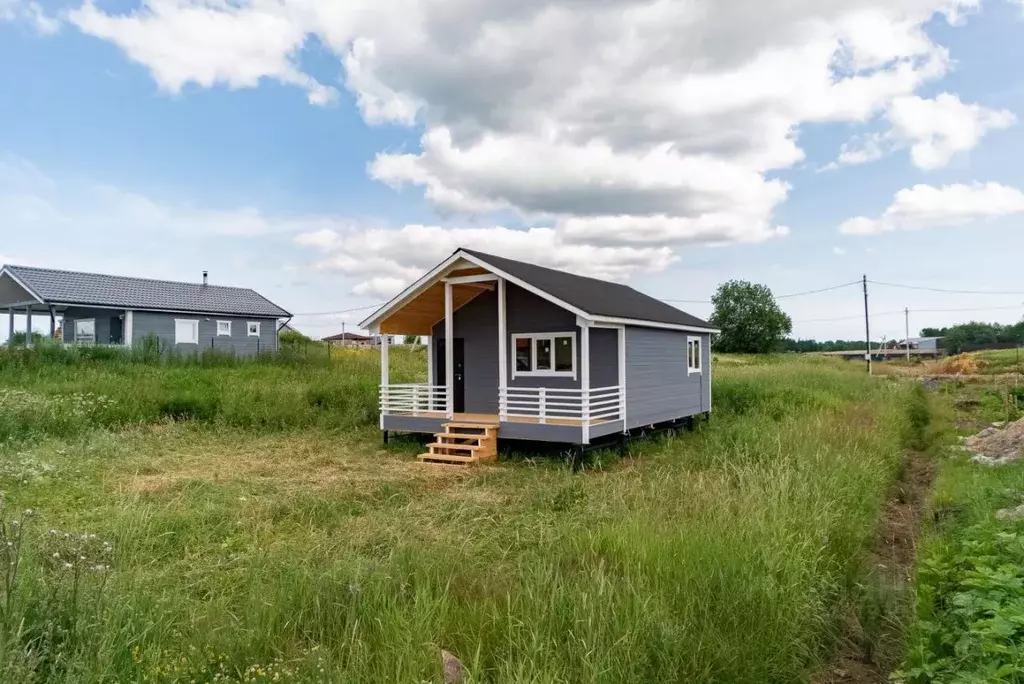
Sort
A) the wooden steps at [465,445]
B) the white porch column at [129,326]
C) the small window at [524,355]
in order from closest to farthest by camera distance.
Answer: the wooden steps at [465,445] < the small window at [524,355] < the white porch column at [129,326]

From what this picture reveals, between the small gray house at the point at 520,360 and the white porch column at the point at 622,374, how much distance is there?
0.02 metres

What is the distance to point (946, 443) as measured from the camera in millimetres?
13570

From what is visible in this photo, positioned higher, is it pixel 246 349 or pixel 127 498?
pixel 246 349

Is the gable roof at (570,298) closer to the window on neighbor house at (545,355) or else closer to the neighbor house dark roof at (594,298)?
the neighbor house dark roof at (594,298)

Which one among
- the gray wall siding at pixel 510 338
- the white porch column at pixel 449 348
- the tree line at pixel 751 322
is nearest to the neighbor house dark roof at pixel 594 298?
the gray wall siding at pixel 510 338

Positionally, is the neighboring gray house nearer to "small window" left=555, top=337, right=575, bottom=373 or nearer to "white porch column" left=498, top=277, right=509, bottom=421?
"white porch column" left=498, top=277, right=509, bottom=421

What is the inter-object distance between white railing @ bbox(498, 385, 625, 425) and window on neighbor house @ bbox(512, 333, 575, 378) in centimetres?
56

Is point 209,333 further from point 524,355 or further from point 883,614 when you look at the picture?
point 883,614

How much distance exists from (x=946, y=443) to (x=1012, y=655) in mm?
12111

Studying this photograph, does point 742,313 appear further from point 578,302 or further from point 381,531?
point 381,531

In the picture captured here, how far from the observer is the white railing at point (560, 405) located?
1185cm

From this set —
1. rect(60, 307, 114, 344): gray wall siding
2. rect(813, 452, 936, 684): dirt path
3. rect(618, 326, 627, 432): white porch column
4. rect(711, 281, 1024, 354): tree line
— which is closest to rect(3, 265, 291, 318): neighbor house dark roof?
rect(60, 307, 114, 344): gray wall siding

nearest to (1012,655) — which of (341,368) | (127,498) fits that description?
(127,498)

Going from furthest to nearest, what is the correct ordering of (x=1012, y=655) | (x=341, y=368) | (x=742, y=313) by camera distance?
1. (x=742, y=313)
2. (x=341, y=368)
3. (x=1012, y=655)
